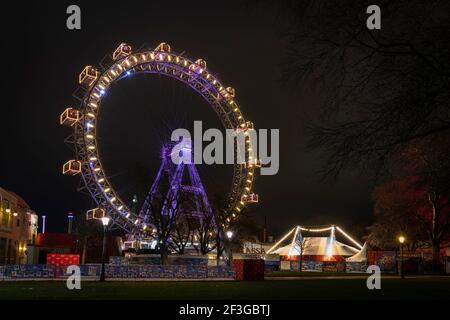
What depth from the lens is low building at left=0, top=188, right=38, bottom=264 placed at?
54209 mm

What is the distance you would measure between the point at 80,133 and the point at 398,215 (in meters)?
31.1

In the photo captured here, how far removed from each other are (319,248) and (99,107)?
135 feet

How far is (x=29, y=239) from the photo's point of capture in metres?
67.2

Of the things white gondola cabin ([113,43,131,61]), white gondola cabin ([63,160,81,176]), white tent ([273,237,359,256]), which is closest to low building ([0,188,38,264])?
white gondola cabin ([63,160,81,176])

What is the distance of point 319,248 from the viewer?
74.2 m

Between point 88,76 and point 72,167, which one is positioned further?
point 88,76

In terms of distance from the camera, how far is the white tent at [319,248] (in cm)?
7231

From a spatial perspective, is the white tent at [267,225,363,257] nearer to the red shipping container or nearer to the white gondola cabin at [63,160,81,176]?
the white gondola cabin at [63,160,81,176]

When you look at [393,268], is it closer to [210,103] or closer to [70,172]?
[210,103]

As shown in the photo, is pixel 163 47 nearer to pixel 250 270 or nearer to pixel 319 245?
pixel 250 270

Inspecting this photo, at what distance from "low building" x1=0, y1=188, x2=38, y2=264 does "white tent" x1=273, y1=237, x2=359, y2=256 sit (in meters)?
32.2

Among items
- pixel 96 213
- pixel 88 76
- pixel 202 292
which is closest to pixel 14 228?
pixel 96 213

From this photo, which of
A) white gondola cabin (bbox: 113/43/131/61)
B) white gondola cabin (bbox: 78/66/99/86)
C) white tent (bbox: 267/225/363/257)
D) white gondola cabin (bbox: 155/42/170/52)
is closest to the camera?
white gondola cabin (bbox: 78/66/99/86)
